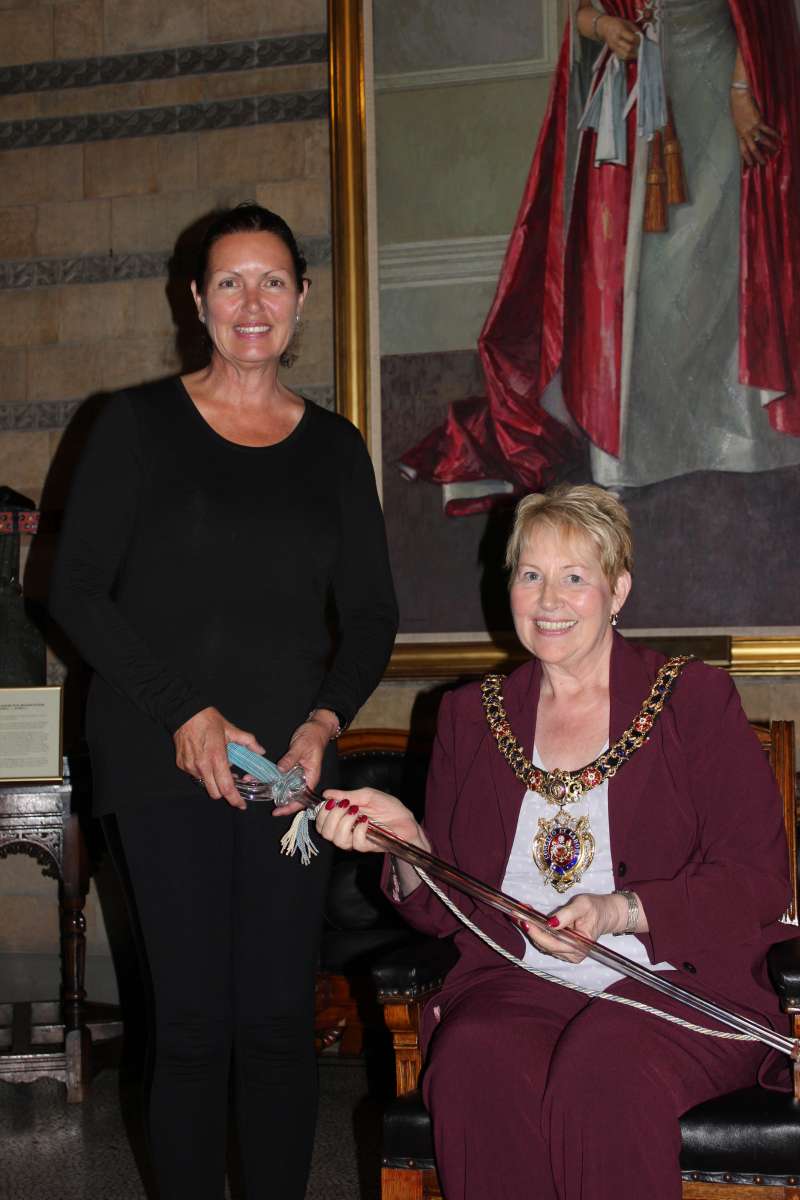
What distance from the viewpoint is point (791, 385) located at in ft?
12.7

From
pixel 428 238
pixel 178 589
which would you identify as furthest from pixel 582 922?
pixel 428 238

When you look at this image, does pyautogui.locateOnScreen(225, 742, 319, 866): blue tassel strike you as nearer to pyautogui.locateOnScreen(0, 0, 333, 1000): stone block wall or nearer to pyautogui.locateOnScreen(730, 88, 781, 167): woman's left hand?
pyautogui.locateOnScreen(0, 0, 333, 1000): stone block wall

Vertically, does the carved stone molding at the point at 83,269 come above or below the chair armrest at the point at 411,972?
above

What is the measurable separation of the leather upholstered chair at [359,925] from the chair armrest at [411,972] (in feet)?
4.65

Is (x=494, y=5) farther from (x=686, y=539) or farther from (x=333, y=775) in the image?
(x=333, y=775)

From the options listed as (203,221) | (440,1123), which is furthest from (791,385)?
(440,1123)

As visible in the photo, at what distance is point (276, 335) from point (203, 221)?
2.43 m

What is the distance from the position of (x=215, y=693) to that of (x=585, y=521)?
0.67 meters

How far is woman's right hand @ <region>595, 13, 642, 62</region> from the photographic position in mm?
3990

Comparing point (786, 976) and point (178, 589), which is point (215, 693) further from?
point (786, 976)

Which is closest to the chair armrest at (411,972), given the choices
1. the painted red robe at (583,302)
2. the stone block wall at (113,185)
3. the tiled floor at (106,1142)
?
the tiled floor at (106,1142)

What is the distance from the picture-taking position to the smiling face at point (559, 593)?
6.97 ft

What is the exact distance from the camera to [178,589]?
6.69 feet

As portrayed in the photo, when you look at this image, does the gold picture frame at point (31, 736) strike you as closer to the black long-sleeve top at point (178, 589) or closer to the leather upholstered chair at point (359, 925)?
the leather upholstered chair at point (359, 925)
